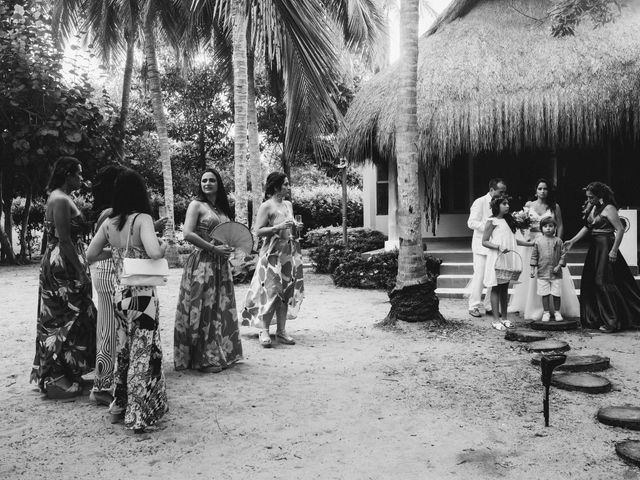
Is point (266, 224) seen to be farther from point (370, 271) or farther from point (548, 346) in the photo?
point (370, 271)

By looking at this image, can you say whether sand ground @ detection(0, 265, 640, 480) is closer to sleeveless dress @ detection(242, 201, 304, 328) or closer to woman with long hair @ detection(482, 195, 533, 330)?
sleeveless dress @ detection(242, 201, 304, 328)

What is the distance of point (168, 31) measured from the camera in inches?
507

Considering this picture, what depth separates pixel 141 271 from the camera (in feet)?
11.5

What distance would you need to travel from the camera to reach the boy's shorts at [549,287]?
691cm

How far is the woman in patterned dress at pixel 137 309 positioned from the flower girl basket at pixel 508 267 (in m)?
4.25

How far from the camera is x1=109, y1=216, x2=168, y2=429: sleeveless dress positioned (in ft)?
11.6

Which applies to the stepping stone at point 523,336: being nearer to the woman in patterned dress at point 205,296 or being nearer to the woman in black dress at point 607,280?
the woman in black dress at point 607,280

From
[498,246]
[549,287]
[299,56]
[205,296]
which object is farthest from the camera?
[299,56]

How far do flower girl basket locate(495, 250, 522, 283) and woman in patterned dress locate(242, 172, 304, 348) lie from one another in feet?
7.80

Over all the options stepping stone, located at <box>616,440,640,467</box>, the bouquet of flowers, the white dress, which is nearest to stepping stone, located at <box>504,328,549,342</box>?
the white dress

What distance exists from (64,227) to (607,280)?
18.8 feet

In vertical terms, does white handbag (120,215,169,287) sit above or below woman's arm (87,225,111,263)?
below

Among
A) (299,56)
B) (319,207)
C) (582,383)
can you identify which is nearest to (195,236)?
(582,383)

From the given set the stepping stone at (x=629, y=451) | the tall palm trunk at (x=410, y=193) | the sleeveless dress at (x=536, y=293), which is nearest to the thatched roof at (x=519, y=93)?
the sleeveless dress at (x=536, y=293)
